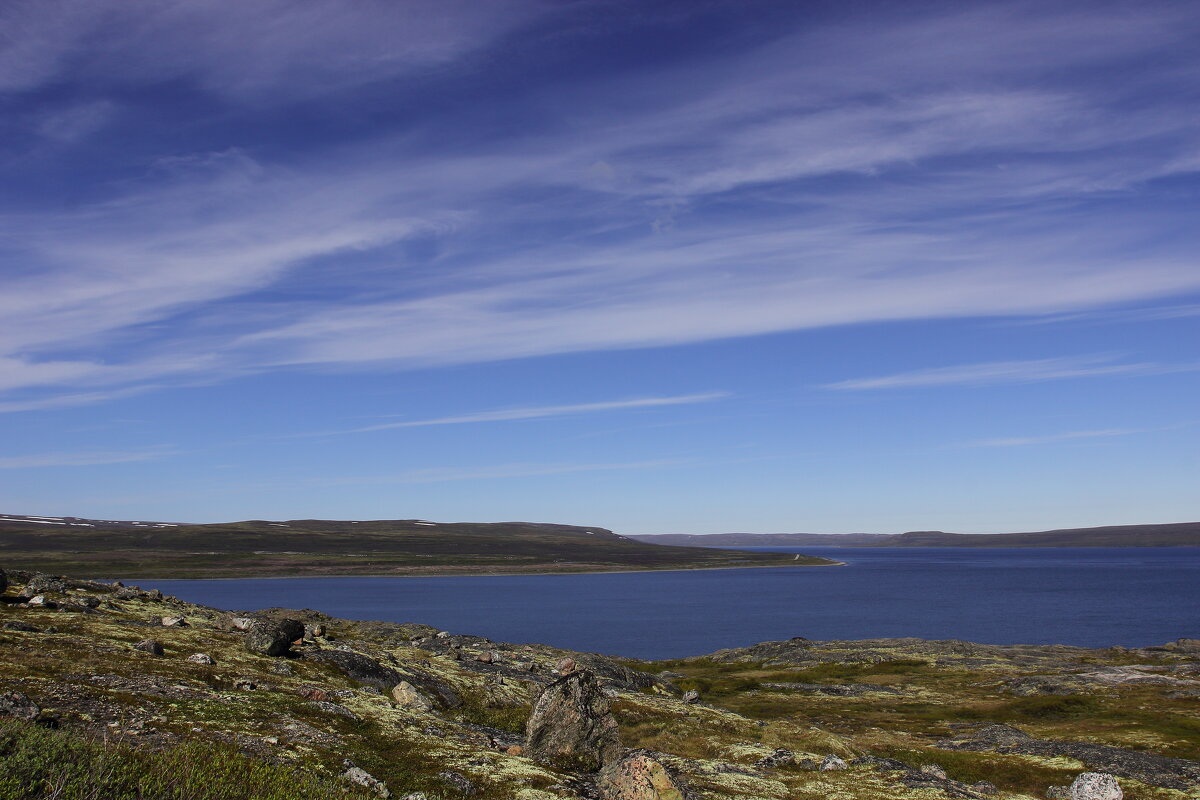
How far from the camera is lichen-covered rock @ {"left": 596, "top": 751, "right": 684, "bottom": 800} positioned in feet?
69.9

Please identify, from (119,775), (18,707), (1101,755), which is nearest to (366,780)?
(119,775)

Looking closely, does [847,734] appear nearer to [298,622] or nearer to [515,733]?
[515,733]

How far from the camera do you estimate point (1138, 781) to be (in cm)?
3825

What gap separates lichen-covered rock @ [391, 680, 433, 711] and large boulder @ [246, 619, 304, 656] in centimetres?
733

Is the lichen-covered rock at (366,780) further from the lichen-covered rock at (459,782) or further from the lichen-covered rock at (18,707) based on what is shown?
the lichen-covered rock at (18,707)

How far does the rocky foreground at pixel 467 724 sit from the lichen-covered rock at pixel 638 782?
0.22 ft

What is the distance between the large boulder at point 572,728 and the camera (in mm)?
28906

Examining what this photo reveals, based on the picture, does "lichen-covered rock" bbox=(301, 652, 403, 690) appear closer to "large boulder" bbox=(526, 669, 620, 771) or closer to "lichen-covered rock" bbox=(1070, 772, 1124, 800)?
"large boulder" bbox=(526, 669, 620, 771)

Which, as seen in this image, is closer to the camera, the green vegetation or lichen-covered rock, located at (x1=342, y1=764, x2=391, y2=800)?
the green vegetation

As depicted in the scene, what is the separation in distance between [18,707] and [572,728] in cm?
1856

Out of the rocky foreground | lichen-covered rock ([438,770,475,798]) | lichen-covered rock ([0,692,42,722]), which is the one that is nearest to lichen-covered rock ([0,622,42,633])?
the rocky foreground

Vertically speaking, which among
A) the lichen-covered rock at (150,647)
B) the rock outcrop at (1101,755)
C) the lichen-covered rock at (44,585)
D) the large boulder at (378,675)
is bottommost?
the rock outcrop at (1101,755)

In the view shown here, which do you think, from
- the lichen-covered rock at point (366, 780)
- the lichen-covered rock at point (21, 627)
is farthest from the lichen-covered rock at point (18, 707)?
the lichen-covered rock at point (21, 627)

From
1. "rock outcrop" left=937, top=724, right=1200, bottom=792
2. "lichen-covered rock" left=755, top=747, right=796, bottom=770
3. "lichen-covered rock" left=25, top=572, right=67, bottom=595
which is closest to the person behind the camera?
"lichen-covered rock" left=755, top=747, right=796, bottom=770
